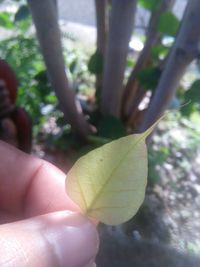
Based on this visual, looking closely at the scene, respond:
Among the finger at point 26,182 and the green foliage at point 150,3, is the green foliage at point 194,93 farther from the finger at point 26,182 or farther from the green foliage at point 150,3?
the finger at point 26,182

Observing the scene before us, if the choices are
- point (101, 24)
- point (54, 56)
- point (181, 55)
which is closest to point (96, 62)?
point (101, 24)

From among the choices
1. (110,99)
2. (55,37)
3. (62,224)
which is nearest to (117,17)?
(55,37)

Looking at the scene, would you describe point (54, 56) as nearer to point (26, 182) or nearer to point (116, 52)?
point (116, 52)

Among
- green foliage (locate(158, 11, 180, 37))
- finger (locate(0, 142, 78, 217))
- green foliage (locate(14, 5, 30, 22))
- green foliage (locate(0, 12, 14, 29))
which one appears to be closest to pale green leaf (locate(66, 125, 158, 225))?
finger (locate(0, 142, 78, 217))

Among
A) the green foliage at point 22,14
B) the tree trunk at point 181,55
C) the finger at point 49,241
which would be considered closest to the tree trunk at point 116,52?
the tree trunk at point 181,55

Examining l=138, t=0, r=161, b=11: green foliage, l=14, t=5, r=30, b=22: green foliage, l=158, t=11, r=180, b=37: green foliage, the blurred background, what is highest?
l=138, t=0, r=161, b=11: green foliage

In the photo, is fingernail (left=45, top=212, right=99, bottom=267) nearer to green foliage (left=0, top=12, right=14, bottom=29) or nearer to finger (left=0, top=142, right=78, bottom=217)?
finger (left=0, top=142, right=78, bottom=217)

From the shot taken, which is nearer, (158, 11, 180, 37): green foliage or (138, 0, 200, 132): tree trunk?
(138, 0, 200, 132): tree trunk

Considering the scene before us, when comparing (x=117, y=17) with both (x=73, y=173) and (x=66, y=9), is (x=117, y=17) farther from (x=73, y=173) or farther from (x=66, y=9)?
(x=66, y=9)
